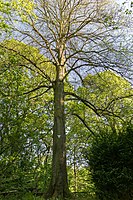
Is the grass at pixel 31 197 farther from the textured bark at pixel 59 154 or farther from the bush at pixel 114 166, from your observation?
the bush at pixel 114 166

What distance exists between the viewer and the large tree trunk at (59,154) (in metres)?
8.44

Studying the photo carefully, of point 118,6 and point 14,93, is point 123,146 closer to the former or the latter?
point 14,93

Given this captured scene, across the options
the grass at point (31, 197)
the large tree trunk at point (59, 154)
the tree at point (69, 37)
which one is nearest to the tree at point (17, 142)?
the grass at point (31, 197)

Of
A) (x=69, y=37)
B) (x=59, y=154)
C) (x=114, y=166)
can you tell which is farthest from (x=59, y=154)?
(x=69, y=37)

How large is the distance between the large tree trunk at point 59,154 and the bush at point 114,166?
1899 mm

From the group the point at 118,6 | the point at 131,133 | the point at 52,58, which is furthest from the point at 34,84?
the point at 131,133

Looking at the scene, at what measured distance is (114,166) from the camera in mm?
6586

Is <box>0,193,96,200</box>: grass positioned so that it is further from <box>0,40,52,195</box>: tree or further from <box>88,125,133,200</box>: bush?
<box>88,125,133,200</box>: bush

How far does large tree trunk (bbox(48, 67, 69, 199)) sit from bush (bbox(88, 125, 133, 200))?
1899 mm

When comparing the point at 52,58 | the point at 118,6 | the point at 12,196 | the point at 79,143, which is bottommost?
the point at 12,196

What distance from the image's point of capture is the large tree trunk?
8.44 m

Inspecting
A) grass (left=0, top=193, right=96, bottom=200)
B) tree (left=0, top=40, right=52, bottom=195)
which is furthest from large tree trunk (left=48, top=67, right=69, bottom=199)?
tree (left=0, top=40, right=52, bottom=195)

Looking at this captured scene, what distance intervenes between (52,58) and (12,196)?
7.71 metres

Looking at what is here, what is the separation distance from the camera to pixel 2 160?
12.9ft
